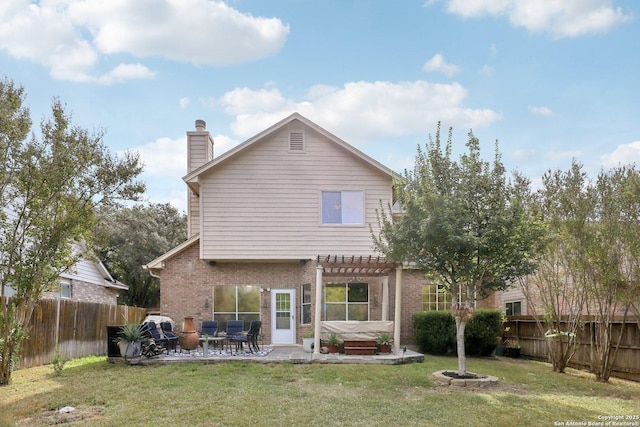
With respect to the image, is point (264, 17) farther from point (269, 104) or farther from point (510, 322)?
point (510, 322)

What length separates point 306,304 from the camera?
1742cm

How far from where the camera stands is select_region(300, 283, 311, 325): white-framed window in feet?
56.9

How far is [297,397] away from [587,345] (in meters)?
8.84

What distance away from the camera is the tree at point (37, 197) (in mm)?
10641

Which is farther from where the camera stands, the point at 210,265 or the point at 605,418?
the point at 210,265

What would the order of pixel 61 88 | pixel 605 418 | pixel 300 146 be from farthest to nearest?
pixel 300 146
pixel 61 88
pixel 605 418

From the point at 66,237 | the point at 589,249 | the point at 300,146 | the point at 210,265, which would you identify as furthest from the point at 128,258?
the point at 589,249

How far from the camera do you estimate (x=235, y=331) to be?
16.2m

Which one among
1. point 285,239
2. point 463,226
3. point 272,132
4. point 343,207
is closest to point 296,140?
point 272,132

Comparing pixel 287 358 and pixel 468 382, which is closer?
pixel 468 382

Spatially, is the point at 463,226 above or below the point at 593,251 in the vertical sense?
above

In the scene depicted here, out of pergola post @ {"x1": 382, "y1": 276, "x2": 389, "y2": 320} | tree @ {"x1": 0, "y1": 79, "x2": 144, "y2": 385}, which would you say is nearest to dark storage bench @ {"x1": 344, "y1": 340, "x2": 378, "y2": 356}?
pergola post @ {"x1": 382, "y1": 276, "x2": 389, "y2": 320}

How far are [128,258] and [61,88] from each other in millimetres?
22616

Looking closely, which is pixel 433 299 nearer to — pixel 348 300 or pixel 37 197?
pixel 348 300
